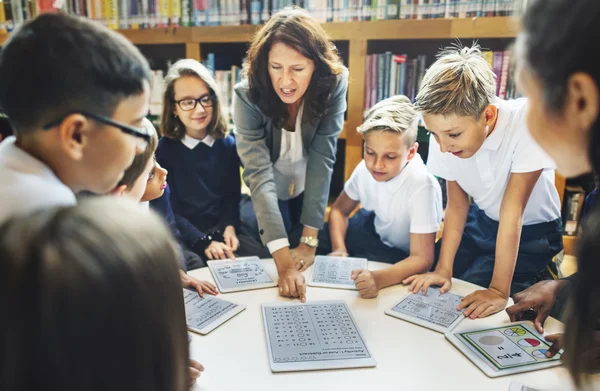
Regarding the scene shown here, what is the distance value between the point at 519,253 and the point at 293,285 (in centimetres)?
77

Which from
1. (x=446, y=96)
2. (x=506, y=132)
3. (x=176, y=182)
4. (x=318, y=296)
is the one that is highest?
(x=446, y=96)

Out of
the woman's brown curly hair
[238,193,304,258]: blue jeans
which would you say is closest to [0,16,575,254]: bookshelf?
[238,193,304,258]: blue jeans

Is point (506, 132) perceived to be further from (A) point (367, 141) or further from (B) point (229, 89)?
(B) point (229, 89)

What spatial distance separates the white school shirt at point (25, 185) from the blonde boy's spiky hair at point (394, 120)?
105 centimetres

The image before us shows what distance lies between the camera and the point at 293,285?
1.22 metres

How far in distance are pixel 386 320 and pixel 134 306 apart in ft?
2.46

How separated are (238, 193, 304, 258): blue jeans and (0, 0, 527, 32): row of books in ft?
2.92

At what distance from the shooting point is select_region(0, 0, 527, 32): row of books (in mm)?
2018

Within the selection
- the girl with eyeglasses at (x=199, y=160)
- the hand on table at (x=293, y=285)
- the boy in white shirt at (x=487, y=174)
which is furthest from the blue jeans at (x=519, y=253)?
the girl with eyeglasses at (x=199, y=160)

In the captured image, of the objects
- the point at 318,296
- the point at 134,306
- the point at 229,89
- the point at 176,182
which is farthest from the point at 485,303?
the point at 229,89

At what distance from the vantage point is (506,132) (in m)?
1.34

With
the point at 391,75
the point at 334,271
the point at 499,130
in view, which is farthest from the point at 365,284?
the point at 391,75

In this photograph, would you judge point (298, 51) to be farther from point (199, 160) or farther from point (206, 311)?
point (206, 311)

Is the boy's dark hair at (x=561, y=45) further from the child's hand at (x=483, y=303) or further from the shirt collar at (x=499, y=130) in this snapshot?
the shirt collar at (x=499, y=130)
